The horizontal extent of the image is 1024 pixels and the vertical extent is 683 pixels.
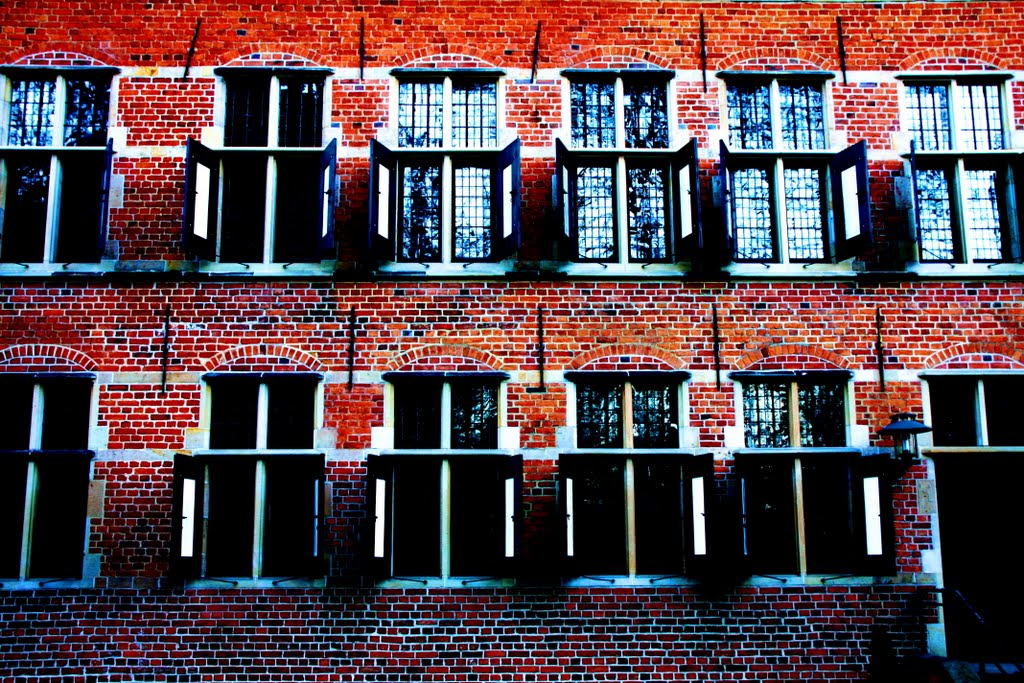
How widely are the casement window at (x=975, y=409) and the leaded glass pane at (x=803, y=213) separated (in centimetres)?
163

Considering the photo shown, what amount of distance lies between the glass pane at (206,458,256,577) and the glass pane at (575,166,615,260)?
12.3 feet

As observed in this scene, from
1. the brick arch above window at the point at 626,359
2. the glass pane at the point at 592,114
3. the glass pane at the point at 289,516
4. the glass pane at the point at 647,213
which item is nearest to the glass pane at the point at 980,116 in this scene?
the glass pane at the point at 647,213

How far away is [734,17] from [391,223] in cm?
405

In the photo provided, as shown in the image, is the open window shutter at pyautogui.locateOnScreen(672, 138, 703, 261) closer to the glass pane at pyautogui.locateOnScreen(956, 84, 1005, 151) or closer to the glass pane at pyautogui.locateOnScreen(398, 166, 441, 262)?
the glass pane at pyautogui.locateOnScreen(398, 166, 441, 262)

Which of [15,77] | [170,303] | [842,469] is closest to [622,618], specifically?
[842,469]

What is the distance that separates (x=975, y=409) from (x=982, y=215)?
6.41ft

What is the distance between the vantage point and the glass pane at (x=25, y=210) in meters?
8.16

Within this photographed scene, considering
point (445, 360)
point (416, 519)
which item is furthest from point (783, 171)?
point (416, 519)

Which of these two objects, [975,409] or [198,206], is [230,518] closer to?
[198,206]

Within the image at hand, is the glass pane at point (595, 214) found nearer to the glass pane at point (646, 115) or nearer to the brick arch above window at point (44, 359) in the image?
the glass pane at point (646, 115)

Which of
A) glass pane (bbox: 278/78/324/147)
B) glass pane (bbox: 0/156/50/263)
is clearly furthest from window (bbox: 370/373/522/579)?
glass pane (bbox: 0/156/50/263)

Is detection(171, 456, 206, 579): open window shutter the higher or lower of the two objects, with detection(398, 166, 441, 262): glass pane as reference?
lower

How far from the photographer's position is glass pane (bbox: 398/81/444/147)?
8438mm

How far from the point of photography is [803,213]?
27.6 feet
